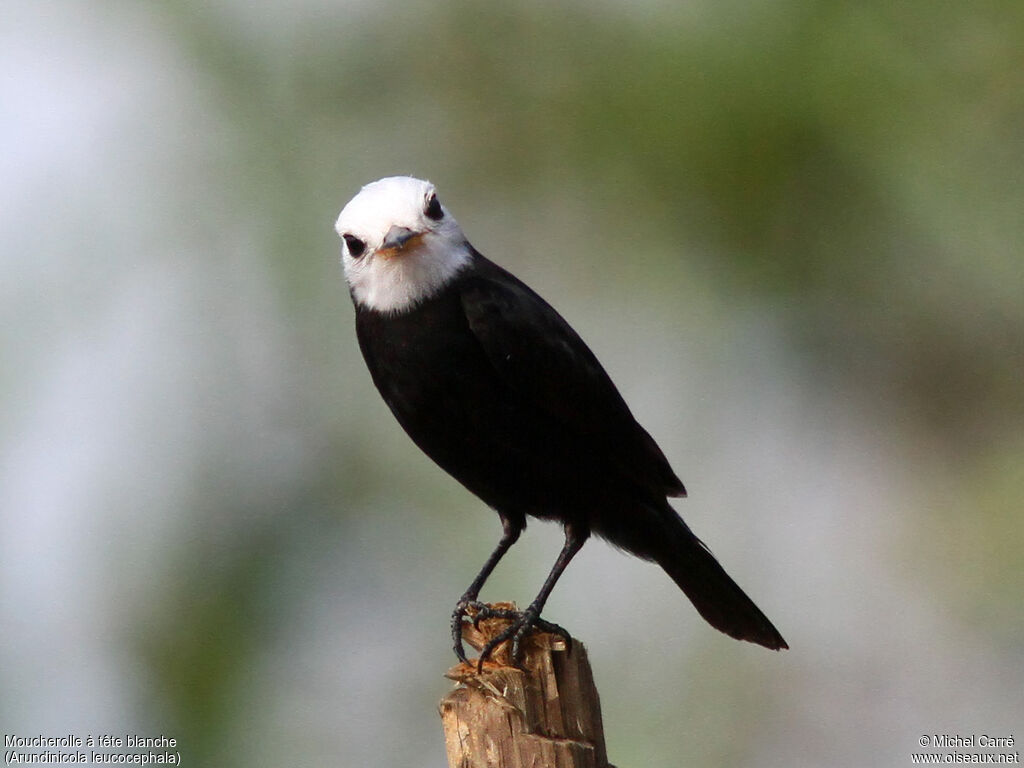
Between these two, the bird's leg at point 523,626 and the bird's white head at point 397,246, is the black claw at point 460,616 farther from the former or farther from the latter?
the bird's white head at point 397,246

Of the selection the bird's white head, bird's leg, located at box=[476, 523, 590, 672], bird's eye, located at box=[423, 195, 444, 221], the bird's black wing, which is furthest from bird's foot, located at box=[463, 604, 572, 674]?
bird's eye, located at box=[423, 195, 444, 221]

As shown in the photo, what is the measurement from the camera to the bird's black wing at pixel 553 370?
4.16 m

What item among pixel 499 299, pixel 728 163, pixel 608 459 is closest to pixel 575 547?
pixel 608 459

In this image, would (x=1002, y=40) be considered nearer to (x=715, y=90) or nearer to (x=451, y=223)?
(x=715, y=90)

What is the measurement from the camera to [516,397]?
4219 millimetres

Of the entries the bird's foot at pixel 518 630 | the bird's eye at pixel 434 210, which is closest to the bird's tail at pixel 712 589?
the bird's foot at pixel 518 630

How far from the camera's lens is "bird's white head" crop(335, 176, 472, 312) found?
423 cm

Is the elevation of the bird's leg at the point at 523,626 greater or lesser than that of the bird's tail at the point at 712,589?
lesser

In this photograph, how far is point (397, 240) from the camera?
416 cm

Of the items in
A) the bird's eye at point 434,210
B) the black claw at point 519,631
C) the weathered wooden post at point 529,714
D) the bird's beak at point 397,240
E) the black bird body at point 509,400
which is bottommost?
the weathered wooden post at point 529,714

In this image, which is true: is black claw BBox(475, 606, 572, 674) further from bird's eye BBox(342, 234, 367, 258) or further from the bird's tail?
bird's eye BBox(342, 234, 367, 258)

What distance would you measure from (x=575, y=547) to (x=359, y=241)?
1437mm

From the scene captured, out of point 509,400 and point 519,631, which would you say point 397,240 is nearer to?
point 509,400

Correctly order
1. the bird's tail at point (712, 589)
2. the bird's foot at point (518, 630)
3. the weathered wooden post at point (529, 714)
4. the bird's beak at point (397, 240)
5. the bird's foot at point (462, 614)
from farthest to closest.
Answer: the bird's tail at point (712, 589), the bird's foot at point (462, 614), the bird's beak at point (397, 240), the bird's foot at point (518, 630), the weathered wooden post at point (529, 714)
